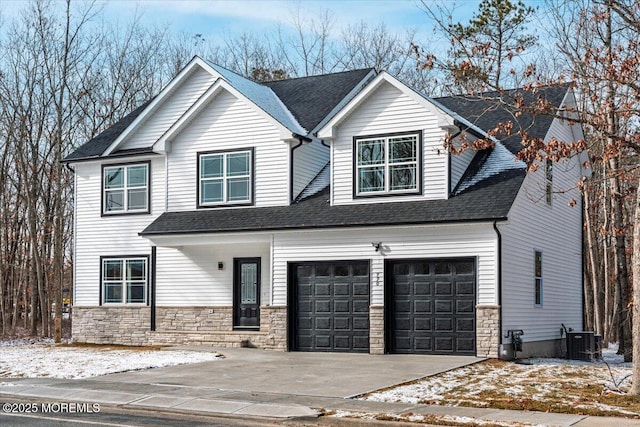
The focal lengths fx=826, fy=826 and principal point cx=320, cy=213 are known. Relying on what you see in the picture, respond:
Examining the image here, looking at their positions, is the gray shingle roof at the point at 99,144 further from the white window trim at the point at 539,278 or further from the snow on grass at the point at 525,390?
the snow on grass at the point at 525,390

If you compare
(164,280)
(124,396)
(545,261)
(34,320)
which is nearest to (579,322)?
(545,261)

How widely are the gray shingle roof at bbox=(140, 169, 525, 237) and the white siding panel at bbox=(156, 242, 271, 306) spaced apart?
44.1 inches

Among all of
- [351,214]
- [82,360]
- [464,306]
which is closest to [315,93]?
[351,214]

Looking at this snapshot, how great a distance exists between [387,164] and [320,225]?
8.17 ft

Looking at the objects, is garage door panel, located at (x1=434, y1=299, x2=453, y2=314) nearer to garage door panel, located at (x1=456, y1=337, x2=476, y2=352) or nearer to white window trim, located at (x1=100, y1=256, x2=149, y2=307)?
garage door panel, located at (x1=456, y1=337, x2=476, y2=352)

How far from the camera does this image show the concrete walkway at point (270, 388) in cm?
1238

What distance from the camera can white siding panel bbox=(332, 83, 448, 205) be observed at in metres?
21.9

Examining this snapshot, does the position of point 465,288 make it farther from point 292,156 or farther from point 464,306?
point 292,156

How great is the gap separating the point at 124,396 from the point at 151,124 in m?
14.7

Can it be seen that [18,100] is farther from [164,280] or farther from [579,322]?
[579,322]

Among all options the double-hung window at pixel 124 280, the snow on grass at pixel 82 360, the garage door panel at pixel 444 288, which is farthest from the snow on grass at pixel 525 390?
the double-hung window at pixel 124 280

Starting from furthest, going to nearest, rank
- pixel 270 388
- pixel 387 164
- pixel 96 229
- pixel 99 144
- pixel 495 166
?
1. pixel 99 144
2. pixel 96 229
3. pixel 495 166
4. pixel 387 164
5. pixel 270 388

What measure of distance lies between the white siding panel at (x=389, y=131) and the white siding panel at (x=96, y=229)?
266 inches

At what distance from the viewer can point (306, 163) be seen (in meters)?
25.1
